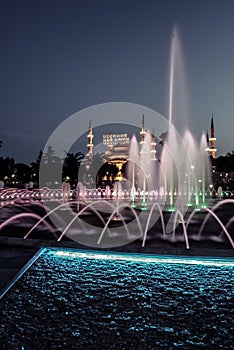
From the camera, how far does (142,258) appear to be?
5.76 m

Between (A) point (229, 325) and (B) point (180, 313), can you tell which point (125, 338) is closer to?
(B) point (180, 313)

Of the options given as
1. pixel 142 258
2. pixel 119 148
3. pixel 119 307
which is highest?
pixel 119 148

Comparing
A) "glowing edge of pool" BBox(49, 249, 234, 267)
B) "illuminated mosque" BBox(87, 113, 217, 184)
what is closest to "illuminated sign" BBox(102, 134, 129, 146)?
"illuminated mosque" BBox(87, 113, 217, 184)

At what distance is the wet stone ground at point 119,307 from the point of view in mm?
3049

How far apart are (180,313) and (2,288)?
92.2 inches

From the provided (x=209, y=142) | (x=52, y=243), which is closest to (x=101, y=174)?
(x=209, y=142)

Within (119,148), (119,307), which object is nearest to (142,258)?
(119,307)

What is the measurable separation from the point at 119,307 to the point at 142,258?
2.05m

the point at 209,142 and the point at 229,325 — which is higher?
the point at 209,142

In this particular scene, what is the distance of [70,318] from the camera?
137 inches

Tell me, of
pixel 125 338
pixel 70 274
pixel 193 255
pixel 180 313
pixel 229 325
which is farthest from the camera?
pixel 193 255

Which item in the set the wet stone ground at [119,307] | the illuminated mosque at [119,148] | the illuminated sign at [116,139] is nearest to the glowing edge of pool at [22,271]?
the wet stone ground at [119,307]

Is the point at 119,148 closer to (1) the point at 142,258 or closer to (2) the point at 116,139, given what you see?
(2) the point at 116,139

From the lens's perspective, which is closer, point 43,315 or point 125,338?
point 125,338
